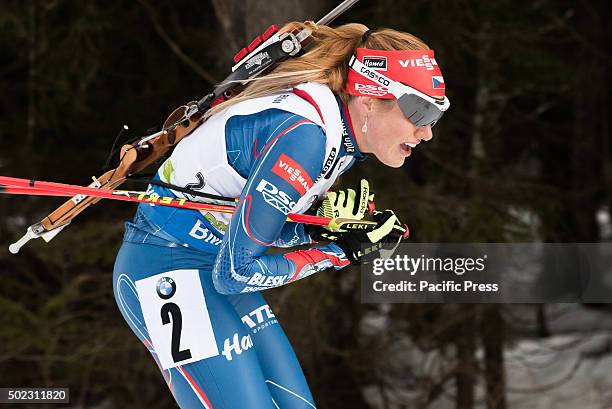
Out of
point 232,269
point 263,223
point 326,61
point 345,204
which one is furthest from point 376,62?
point 232,269

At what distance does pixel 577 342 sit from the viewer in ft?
19.5

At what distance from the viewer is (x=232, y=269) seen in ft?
7.39

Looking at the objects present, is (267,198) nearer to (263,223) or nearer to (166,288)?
(263,223)

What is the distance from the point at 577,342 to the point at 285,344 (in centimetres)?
378

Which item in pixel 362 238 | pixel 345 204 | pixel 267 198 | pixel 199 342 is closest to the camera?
pixel 267 198

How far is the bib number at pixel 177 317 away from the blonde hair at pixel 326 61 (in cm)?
50

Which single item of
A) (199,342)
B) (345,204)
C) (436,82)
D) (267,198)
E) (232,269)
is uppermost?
(436,82)

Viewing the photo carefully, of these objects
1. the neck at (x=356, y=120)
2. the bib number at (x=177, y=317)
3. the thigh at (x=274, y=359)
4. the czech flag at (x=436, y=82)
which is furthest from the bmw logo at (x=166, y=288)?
the czech flag at (x=436, y=82)

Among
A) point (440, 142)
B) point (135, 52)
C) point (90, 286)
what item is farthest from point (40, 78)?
point (440, 142)

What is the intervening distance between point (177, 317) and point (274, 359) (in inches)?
12.9

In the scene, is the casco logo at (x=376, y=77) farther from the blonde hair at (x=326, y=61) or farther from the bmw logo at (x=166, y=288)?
the bmw logo at (x=166, y=288)

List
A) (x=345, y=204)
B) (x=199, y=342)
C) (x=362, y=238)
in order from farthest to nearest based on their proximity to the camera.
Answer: (x=345, y=204) < (x=362, y=238) < (x=199, y=342)

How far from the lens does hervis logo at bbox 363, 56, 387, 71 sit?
96.7 inches

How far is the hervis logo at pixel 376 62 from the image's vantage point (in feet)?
8.06
